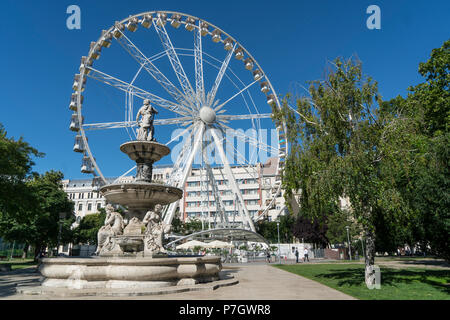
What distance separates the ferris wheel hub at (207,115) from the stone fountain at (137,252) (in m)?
16.8

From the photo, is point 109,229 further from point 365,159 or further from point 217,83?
point 217,83

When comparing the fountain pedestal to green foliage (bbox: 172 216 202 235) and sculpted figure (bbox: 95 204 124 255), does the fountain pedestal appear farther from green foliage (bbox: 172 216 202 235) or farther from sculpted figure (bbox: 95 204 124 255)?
green foliage (bbox: 172 216 202 235)

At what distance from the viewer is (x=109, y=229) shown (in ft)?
36.1

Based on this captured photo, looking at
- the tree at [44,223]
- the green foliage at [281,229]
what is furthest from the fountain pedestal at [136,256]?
the green foliage at [281,229]

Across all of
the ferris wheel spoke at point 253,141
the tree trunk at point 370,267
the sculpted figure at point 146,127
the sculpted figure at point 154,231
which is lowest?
the tree trunk at point 370,267

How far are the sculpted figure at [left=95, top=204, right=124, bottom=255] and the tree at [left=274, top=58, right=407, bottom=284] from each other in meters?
6.67

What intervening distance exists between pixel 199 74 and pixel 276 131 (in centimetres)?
980

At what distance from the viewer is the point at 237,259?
34000mm

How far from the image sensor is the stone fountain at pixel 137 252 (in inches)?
322

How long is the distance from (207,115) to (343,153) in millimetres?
20144

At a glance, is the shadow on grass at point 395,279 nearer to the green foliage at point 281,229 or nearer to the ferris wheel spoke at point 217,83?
the ferris wheel spoke at point 217,83

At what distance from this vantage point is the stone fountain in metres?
8.17

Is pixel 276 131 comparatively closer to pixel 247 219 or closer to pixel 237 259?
pixel 247 219

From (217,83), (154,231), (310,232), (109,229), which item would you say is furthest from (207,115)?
(310,232)
